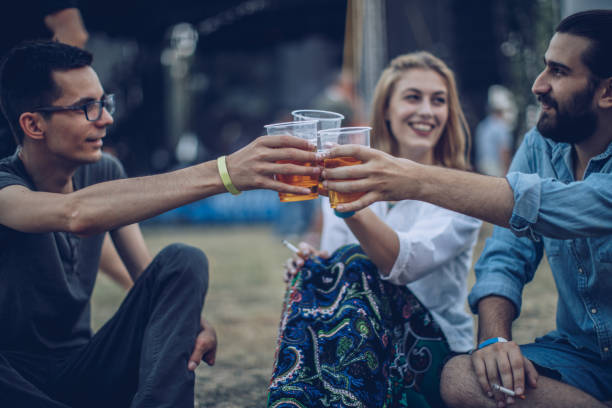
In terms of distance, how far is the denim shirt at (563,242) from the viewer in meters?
1.59

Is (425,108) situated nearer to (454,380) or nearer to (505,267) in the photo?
(505,267)

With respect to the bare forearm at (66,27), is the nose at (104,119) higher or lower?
lower

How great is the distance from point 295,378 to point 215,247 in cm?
670

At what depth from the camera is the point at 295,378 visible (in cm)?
181

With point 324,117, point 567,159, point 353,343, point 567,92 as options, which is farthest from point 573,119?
point 353,343

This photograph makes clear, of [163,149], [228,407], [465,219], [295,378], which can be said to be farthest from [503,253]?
[163,149]

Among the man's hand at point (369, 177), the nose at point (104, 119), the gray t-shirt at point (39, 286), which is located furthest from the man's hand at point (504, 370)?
the nose at point (104, 119)

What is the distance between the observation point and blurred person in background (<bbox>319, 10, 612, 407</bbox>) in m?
1.60

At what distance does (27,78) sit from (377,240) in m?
1.50

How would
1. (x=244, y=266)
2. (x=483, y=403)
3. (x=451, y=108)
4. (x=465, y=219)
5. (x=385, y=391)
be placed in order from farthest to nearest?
(x=244, y=266) → (x=451, y=108) → (x=465, y=219) → (x=385, y=391) → (x=483, y=403)

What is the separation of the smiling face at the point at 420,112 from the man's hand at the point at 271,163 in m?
1.14

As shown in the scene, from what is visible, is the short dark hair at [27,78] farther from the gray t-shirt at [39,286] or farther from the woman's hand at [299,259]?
the woman's hand at [299,259]

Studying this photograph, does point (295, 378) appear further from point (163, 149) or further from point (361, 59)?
point (163, 149)

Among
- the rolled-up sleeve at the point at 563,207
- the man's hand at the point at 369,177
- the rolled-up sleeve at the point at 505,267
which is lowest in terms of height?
the rolled-up sleeve at the point at 505,267
